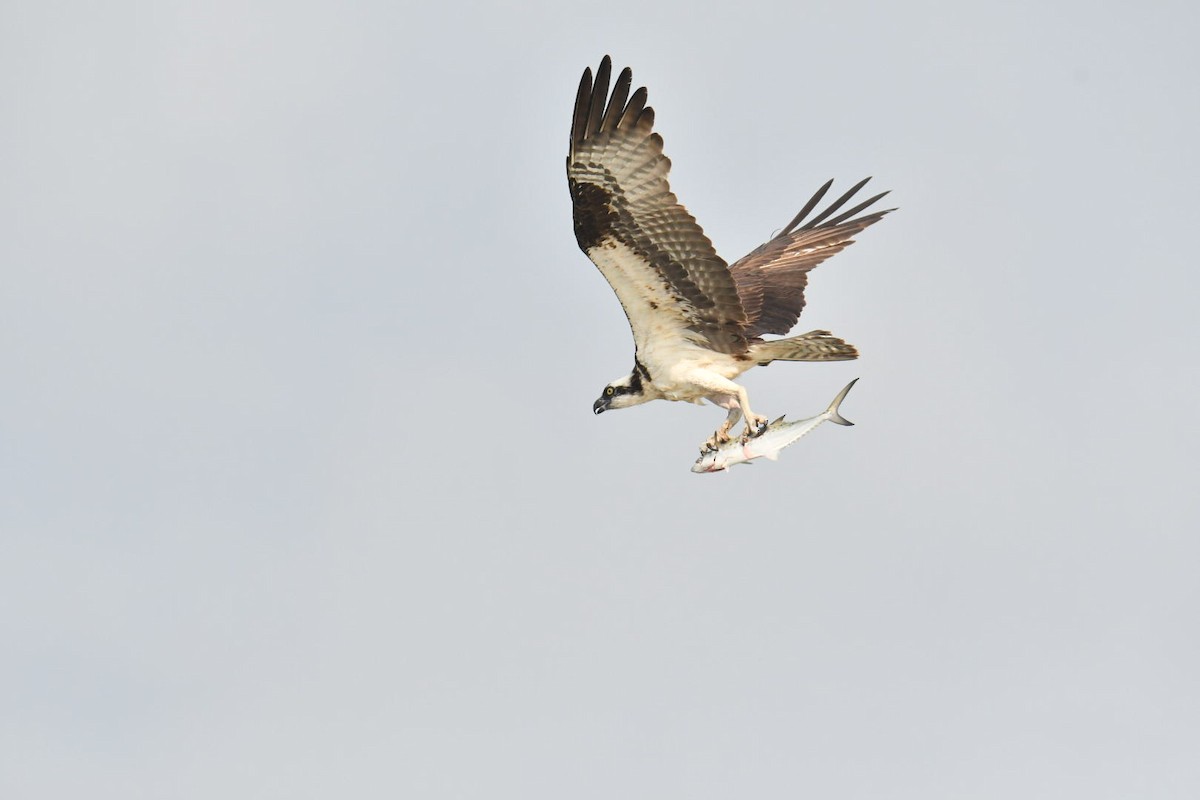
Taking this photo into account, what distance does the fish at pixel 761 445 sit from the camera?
14.4m

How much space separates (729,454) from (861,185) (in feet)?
16.2

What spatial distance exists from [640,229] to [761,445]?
6.79 feet

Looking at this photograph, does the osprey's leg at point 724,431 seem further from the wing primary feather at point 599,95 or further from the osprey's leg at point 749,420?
the wing primary feather at point 599,95

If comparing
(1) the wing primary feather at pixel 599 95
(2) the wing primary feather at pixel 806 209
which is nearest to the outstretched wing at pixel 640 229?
(1) the wing primary feather at pixel 599 95

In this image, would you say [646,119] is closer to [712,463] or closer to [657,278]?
[657,278]

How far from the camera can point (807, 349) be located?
14969 millimetres

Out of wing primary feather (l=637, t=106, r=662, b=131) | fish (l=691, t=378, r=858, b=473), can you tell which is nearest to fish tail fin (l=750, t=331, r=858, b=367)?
fish (l=691, t=378, r=858, b=473)

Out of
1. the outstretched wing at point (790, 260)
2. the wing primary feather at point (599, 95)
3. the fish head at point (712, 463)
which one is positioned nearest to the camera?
the wing primary feather at point (599, 95)

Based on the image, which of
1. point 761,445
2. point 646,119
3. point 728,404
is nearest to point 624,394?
point 728,404

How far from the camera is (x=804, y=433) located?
47.3 ft

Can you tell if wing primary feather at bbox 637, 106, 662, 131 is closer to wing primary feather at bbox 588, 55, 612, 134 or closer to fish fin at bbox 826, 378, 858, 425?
wing primary feather at bbox 588, 55, 612, 134

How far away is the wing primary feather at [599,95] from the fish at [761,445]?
2879 mm

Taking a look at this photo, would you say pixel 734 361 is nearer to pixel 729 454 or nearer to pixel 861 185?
pixel 729 454

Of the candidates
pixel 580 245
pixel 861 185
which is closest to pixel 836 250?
pixel 861 185
